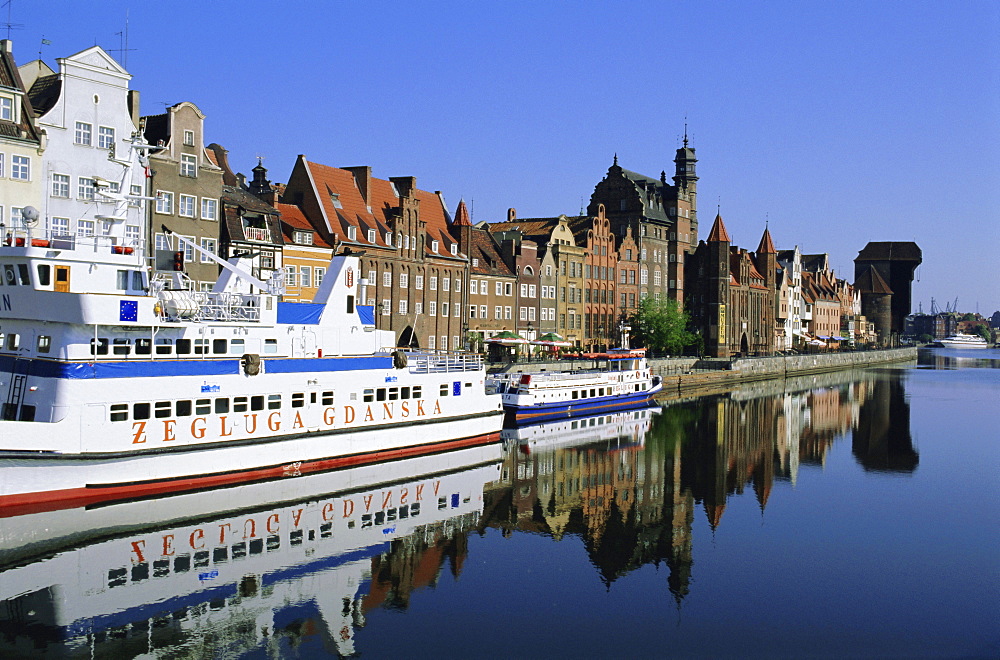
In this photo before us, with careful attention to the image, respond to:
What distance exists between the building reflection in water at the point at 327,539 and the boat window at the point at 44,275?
7258mm

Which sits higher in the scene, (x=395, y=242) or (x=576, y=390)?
(x=395, y=242)

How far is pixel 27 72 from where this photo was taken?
159 ft

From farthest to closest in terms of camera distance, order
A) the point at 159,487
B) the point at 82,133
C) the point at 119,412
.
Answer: the point at 82,133, the point at 159,487, the point at 119,412

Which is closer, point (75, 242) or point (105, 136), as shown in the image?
point (75, 242)

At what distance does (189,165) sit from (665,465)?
101ft

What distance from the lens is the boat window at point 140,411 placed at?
1184 inches

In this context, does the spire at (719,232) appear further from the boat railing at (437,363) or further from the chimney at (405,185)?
→ the boat railing at (437,363)

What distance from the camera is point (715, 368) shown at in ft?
328

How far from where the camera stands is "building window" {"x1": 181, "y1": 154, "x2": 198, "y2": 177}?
5091cm

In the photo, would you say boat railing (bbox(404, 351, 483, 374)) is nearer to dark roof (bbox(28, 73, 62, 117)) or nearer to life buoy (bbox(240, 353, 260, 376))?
life buoy (bbox(240, 353, 260, 376))

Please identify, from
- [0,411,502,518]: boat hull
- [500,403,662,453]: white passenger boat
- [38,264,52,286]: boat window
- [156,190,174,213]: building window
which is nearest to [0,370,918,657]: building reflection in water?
[0,411,502,518]: boat hull

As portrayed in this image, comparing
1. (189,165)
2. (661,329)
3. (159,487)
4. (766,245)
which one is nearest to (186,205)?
(189,165)

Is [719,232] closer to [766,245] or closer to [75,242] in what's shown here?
[766,245]

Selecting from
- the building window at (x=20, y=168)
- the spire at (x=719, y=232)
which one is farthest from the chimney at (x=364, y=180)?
the spire at (x=719, y=232)
